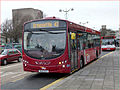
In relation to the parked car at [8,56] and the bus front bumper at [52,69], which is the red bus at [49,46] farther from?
the parked car at [8,56]

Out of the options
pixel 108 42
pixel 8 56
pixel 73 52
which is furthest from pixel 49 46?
pixel 108 42

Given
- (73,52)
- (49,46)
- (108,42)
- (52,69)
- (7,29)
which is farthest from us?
(7,29)

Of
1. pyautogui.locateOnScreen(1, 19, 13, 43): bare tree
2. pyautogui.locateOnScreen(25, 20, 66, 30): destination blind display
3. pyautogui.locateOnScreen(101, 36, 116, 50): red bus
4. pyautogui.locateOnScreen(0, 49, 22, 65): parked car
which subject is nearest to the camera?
pyautogui.locateOnScreen(25, 20, 66, 30): destination blind display

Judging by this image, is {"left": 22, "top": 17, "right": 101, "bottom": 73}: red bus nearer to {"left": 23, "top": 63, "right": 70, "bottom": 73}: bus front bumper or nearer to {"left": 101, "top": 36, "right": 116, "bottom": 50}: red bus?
{"left": 23, "top": 63, "right": 70, "bottom": 73}: bus front bumper

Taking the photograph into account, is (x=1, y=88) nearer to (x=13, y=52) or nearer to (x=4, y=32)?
(x=13, y=52)

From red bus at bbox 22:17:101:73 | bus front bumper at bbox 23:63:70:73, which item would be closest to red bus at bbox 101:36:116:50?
red bus at bbox 22:17:101:73

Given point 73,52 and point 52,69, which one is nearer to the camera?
point 52,69

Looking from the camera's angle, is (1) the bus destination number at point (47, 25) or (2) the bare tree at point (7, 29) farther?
(2) the bare tree at point (7, 29)

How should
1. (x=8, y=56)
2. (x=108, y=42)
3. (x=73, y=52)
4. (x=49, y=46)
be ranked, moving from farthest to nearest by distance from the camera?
(x=108, y=42)
(x=8, y=56)
(x=73, y=52)
(x=49, y=46)

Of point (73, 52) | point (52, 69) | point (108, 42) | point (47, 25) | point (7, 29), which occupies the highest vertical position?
point (7, 29)

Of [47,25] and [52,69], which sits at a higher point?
[47,25]

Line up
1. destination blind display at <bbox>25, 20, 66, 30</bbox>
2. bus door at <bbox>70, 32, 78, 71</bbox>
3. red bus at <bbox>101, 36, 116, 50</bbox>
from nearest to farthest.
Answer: destination blind display at <bbox>25, 20, 66, 30</bbox>
bus door at <bbox>70, 32, 78, 71</bbox>
red bus at <bbox>101, 36, 116, 50</bbox>

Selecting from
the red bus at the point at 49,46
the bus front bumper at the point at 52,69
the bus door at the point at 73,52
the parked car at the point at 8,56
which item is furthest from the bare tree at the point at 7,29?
the bus front bumper at the point at 52,69

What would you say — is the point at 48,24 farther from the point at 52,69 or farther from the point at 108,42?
the point at 108,42
